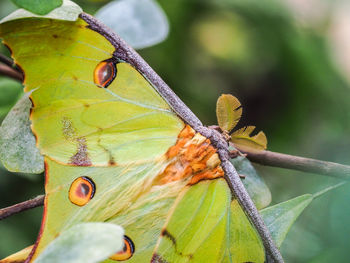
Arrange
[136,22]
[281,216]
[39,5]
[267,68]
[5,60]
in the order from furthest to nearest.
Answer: [267,68], [136,22], [5,60], [281,216], [39,5]

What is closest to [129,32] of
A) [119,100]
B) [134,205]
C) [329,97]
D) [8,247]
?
[119,100]

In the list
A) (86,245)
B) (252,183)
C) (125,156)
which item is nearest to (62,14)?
(125,156)

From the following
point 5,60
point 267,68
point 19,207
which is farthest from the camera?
point 267,68

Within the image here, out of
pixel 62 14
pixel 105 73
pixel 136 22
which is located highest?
pixel 62 14

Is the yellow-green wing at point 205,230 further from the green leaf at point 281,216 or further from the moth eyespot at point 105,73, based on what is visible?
the moth eyespot at point 105,73

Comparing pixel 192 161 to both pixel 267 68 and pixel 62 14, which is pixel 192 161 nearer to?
pixel 62 14

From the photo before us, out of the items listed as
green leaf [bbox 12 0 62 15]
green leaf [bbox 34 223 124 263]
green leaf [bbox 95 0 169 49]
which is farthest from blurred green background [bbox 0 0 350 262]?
green leaf [bbox 34 223 124 263]

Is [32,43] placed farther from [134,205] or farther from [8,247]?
[8,247]
